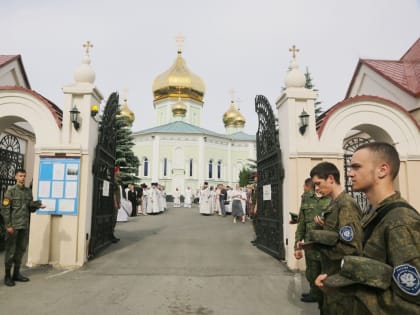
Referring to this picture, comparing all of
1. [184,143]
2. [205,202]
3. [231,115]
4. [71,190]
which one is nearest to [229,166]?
[184,143]

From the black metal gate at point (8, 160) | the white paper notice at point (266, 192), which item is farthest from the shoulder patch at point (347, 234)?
the black metal gate at point (8, 160)

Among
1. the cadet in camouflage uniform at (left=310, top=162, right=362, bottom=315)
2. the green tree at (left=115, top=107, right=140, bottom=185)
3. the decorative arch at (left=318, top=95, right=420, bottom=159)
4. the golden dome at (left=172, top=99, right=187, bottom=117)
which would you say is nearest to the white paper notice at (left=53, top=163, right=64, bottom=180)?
the cadet in camouflage uniform at (left=310, top=162, right=362, bottom=315)

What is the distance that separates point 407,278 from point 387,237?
24cm

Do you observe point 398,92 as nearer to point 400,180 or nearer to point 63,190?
point 400,180

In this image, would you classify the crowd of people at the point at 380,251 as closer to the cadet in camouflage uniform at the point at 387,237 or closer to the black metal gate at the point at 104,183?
the cadet in camouflage uniform at the point at 387,237

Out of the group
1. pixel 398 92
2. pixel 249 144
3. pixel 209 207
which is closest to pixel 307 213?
pixel 398 92

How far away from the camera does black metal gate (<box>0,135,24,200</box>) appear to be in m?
10.0

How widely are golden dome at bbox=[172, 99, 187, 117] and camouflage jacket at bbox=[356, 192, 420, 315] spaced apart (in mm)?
48115

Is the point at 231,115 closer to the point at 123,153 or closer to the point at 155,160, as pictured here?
the point at 155,160

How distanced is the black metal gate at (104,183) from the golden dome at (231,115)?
47670 mm

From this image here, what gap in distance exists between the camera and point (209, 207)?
2148 cm

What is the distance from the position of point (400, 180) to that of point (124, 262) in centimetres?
698

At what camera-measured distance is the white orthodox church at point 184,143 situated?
45.6m

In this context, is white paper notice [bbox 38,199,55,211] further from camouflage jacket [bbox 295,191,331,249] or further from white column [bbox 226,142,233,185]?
white column [bbox 226,142,233,185]
